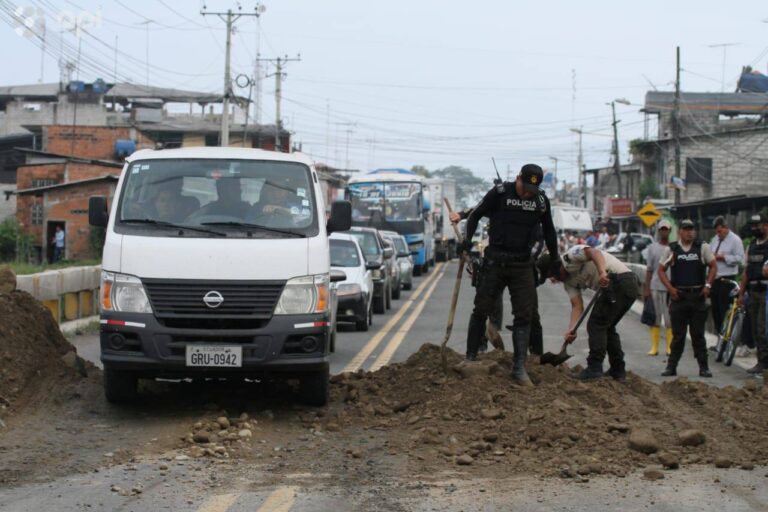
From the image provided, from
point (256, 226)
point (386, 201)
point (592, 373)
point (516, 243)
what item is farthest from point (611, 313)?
point (386, 201)

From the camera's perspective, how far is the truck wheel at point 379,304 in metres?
23.7

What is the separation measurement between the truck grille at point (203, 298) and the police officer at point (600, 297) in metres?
3.73

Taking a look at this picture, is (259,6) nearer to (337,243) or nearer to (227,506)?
(337,243)

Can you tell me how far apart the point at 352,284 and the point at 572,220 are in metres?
50.8

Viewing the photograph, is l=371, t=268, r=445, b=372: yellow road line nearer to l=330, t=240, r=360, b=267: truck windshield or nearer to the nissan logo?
l=330, t=240, r=360, b=267: truck windshield

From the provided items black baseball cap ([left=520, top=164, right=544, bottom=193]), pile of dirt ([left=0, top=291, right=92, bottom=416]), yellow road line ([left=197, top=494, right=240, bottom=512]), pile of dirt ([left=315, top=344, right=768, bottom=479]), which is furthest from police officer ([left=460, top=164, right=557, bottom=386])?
yellow road line ([left=197, top=494, right=240, bottom=512])

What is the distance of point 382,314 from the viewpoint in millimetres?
23875

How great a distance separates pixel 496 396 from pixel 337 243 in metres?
11.3

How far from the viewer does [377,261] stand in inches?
934

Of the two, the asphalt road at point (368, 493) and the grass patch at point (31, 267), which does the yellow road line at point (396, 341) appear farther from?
the grass patch at point (31, 267)

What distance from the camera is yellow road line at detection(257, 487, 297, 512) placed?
6.30 m

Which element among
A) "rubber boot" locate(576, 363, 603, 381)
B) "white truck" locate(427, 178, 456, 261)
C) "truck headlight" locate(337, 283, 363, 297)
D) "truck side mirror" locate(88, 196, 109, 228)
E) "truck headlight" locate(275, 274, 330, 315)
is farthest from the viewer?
"white truck" locate(427, 178, 456, 261)

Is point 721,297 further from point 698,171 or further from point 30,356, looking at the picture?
point 698,171

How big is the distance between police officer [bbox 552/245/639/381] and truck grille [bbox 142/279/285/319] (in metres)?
3.73
